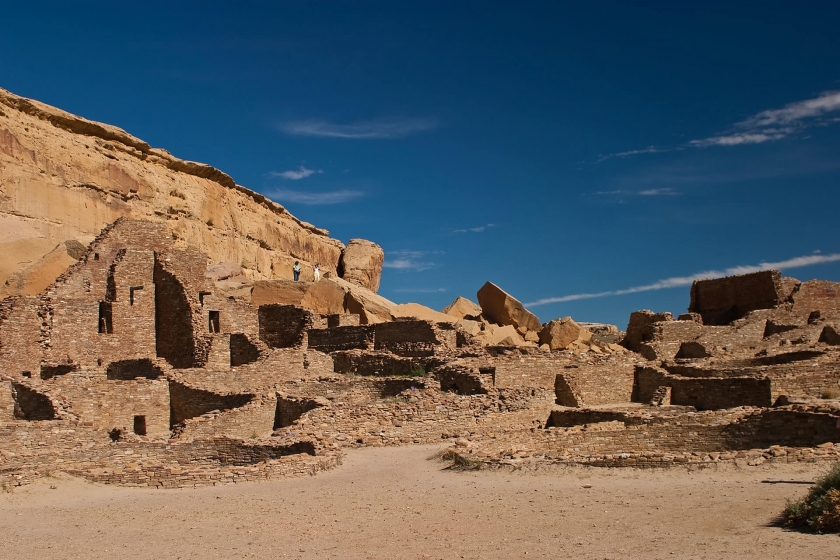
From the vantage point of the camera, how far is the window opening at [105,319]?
22.3 m

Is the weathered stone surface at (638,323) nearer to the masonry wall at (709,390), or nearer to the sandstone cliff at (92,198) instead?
the masonry wall at (709,390)

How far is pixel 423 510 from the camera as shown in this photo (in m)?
10.5

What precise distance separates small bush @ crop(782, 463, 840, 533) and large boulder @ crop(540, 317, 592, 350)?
19838 mm

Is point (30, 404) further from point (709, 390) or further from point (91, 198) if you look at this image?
point (91, 198)

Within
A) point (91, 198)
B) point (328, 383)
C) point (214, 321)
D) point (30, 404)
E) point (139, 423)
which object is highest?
point (91, 198)

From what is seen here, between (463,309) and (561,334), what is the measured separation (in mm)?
4976

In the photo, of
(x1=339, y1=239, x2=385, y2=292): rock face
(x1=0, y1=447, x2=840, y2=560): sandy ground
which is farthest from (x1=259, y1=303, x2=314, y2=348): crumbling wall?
(x1=339, y1=239, x2=385, y2=292): rock face

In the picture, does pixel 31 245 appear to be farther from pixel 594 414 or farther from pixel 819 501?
pixel 819 501

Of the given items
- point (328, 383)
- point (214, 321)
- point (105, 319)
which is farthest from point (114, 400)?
point (214, 321)

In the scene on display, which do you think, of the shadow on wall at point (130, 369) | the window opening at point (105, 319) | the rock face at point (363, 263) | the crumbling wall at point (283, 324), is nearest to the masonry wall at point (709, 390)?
the crumbling wall at point (283, 324)

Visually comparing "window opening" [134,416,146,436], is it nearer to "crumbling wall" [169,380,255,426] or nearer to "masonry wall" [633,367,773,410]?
"crumbling wall" [169,380,255,426]

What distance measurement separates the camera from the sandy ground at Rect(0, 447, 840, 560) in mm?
8422

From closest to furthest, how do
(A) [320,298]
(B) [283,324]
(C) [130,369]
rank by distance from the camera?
(C) [130,369], (B) [283,324], (A) [320,298]

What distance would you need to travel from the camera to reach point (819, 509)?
8320 mm
